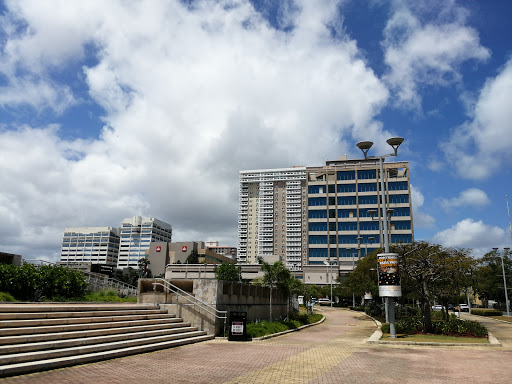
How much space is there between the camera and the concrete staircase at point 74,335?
30.6 feet

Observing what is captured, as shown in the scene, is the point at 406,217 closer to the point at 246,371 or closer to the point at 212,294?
the point at 212,294

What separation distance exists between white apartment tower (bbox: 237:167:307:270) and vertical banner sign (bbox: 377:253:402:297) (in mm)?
143103

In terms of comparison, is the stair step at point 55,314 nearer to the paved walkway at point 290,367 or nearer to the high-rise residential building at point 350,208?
the paved walkway at point 290,367

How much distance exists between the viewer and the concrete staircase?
9312 millimetres

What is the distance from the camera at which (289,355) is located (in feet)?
42.4

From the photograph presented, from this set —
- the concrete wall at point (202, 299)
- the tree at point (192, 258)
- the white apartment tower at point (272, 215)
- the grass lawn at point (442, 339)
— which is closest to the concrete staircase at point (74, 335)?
the concrete wall at point (202, 299)

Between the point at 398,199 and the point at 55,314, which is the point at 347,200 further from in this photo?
the point at 55,314

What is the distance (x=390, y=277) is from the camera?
18828mm

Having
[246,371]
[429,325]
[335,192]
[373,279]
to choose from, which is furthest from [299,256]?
[246,371]

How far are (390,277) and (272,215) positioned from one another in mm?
153187

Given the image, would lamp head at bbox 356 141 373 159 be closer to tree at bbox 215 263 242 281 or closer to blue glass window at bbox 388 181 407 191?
tree at bbox 215 263 242 281

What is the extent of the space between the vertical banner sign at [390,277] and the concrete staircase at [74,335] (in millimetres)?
9512

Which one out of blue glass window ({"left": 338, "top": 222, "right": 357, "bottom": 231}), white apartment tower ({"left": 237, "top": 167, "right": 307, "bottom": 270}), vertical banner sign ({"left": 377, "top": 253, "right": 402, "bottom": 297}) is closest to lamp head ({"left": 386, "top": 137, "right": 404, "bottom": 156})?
vertical banner sign ({"left": 377, "top": 253, "right": 402, "bottom": 297})

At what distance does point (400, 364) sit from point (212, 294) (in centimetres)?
899
